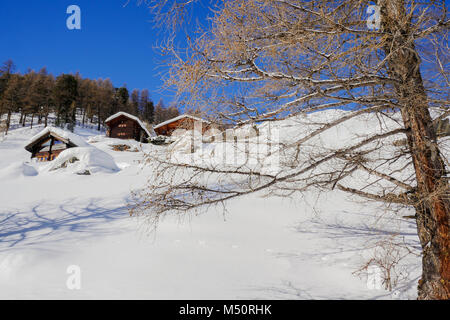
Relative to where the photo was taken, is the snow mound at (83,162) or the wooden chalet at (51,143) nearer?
the snow mound at (83,162)

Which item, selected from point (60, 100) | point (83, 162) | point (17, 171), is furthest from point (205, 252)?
point (60, 100)

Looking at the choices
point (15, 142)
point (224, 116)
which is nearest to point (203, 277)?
point (224, 116)

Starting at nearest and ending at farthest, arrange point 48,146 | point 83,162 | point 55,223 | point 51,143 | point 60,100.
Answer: point 55,223 → point 83,162 → point 51,143 → point 48,146 → point 60,100

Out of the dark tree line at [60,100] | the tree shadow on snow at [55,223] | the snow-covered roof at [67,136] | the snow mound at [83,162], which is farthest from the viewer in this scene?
the dark tree line at [60,100]

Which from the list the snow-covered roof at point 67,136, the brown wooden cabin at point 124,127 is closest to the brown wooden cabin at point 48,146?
the snow-covered roof at point 67,136

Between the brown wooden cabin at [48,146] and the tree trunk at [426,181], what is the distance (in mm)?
25924

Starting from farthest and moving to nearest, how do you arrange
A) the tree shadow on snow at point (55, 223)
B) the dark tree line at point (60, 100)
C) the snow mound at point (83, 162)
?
1. the dark tree line at point (60, 100)
2. the snow mound at point (83, 162)
3. the tree shadow on snow at point (55, 223)

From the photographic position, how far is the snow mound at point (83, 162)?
13516 mm

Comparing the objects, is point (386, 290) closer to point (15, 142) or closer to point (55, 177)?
point (55, 177)

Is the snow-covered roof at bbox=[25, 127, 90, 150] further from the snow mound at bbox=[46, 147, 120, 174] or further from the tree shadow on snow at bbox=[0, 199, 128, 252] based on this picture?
the tree shadow on snow at bbox=[0, 199, 128, 252]

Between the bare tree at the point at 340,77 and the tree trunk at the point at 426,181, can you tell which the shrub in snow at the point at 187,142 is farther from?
the tree trunk at the point at 426,181

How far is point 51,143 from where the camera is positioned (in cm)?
2355

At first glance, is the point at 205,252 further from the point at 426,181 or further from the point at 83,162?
the point at 83,162

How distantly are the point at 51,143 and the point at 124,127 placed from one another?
11.9m
